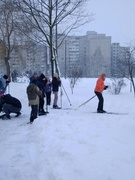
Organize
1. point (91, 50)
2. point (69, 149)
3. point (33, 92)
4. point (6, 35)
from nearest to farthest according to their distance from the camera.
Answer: point (69, 149) → point (33, 92) → point (6, 35) → point (91, 50)

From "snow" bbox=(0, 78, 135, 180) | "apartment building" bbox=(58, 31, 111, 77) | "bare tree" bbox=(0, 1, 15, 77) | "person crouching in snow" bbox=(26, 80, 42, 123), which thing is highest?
"apartment building" bbox=(58, 31, 111, 77)

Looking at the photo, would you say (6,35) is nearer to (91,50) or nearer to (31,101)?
(31,101)

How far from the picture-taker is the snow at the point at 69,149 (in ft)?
15.6

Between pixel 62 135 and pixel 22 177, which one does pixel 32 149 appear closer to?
pixel 62 135

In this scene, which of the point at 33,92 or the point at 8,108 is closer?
the point at 33,92

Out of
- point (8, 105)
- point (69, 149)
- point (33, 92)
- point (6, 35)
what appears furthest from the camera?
point (6, 35)

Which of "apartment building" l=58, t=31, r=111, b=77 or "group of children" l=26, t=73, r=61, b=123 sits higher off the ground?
"apartment building" l=58, t=31, r=111, b=77

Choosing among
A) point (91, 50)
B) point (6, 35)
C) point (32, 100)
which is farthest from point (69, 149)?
point (91, 50)

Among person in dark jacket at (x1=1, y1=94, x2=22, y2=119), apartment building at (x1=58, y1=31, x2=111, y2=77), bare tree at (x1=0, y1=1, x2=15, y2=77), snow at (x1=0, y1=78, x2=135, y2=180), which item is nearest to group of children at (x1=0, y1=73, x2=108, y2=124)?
person in dark jacket at (x1=1, y1=94, x2=22, y2=119)

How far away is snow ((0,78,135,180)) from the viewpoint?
474cm

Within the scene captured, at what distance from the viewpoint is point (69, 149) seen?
5.82m

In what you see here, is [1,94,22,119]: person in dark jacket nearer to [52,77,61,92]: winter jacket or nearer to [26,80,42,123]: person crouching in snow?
[26,80,42,123]: person crouching in snow

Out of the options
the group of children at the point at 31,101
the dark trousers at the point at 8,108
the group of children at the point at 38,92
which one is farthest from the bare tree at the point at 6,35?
the dark trousers at the point at 8,108

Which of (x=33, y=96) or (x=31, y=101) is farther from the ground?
(x=33, y=96)
